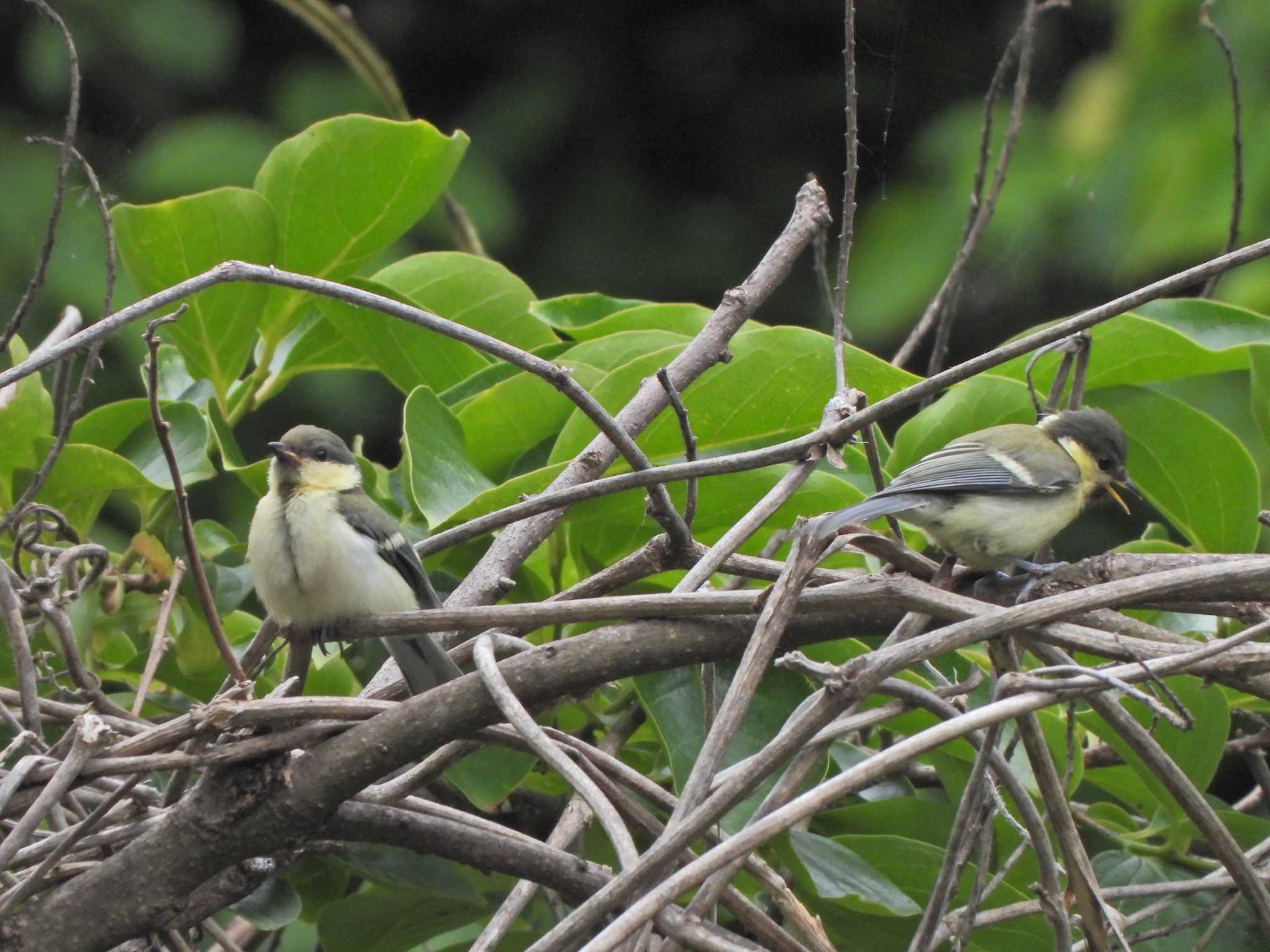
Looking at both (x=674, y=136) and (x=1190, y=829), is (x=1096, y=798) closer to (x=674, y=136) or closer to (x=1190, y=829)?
(x=1190, y=829)

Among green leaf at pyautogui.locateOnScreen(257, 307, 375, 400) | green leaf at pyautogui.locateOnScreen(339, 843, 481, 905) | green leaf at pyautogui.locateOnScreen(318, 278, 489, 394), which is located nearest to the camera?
green leaf at pyautogui.locateOnScreen(339, 843, 481, 905)

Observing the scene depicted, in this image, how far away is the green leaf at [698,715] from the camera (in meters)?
1.40

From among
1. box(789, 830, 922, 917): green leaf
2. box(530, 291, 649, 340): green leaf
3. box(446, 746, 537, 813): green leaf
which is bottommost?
box(789, 830, 922, 917): green leaf

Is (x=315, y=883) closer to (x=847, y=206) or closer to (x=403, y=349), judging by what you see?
(x=403, y=349)

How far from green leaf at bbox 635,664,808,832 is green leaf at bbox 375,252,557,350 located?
68 cm

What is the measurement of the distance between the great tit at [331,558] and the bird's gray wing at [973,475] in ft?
A: 1.94

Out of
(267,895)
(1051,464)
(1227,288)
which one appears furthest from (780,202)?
(267,895)

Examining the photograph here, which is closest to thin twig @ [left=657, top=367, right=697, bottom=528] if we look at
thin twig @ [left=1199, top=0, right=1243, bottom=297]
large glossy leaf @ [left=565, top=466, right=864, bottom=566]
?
large glossy leaf @ [left=565, top=466, right=864, bottom=566]

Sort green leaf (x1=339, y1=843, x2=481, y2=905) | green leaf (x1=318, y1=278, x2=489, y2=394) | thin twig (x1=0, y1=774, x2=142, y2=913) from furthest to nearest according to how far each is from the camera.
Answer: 1. green leaf (x1=318, y1=278, x2=489, y2=394)
2. green leaf (x1=339, y1=843, x2=481, y2=905)
3. thin twig (x1=0, y1=774, x2=142, y2=913)

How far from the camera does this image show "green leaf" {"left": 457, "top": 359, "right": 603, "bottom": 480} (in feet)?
5.66

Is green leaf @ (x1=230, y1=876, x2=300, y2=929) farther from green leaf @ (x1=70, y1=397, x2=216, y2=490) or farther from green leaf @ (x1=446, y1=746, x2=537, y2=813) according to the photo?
green leaf @ (x1=70, y1=397, x2=216, y2=490)

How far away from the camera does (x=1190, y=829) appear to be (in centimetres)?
155

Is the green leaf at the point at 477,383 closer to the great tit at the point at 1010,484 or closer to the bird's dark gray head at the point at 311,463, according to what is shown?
the bird's dark gray head at the point at 311,463

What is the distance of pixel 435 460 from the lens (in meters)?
1.62
